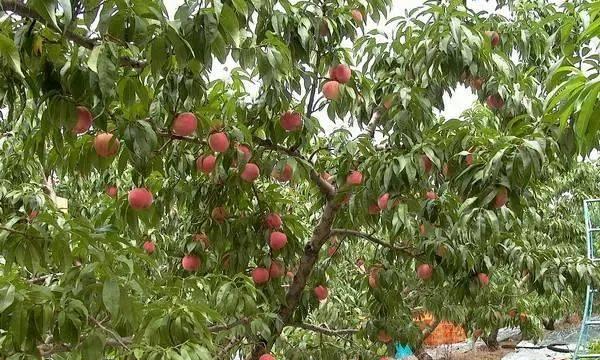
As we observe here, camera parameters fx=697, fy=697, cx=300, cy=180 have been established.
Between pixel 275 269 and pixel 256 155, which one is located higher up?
pixel 256 155

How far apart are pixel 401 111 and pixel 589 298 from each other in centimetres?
294

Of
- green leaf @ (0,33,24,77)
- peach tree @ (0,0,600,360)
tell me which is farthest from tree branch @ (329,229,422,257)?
green leaf @ (0,33,24,77)

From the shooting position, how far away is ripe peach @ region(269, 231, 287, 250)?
2178mm

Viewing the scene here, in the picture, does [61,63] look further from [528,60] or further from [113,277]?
[528,60]

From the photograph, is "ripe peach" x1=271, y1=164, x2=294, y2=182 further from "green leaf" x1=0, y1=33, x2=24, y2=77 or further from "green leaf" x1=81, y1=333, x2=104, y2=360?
"green leaf" x1=0, y1=33, x2=24, y2=77

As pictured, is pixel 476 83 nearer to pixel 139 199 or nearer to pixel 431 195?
pixel 431 195

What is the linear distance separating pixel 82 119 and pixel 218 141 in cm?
48

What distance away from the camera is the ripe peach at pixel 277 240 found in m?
2.18

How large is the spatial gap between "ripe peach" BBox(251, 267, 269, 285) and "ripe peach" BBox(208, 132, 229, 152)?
0.57 meters

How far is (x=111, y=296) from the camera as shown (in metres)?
1.24

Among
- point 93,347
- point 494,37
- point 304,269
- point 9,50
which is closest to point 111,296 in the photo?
point 93,347

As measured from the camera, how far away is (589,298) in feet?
14.0

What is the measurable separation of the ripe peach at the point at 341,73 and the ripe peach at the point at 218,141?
1.33ft

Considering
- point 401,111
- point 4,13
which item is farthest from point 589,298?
point 4,13
